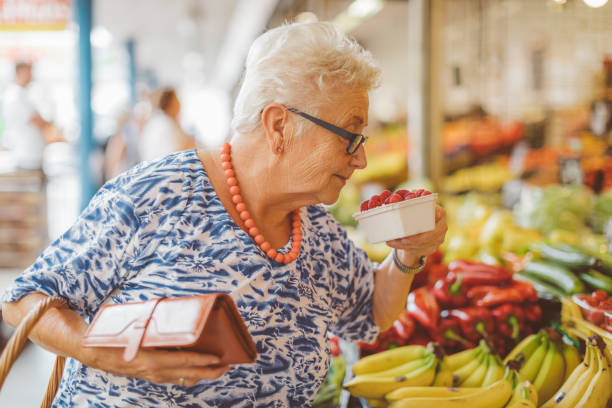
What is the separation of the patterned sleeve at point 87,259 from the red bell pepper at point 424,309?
46.6 inches

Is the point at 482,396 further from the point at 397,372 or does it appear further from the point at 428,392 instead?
the point at 397,372

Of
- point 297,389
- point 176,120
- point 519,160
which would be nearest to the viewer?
point 297,389

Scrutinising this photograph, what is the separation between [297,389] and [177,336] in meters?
0.59

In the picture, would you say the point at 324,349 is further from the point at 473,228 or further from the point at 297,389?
the point at 473,228

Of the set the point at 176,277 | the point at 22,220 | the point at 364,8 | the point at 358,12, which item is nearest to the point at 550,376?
the point at 176,277

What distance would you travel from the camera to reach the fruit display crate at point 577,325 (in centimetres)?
146

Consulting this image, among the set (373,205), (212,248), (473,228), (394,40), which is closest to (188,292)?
(212,248)

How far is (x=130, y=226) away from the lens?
4.15 feet

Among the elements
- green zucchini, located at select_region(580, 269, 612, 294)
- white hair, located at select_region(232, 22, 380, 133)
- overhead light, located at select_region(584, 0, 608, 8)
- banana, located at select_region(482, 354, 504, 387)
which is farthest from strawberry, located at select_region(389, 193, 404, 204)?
overhead light, located at select_region(584, 0, 608, 8)

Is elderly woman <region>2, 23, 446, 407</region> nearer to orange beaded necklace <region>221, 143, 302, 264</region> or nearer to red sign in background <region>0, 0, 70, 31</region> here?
orange beaded necklace <region>221, 143, 302, 264</region>

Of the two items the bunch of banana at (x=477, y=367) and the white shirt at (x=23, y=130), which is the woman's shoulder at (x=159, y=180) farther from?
the white shirt at (x=23, y=130)

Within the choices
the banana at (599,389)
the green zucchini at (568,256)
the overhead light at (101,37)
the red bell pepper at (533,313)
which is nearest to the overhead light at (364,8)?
the green zucchini at (568,256)

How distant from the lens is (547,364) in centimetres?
160

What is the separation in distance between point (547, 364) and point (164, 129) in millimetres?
4812
